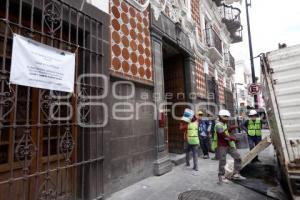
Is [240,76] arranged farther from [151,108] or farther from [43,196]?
[43,196]

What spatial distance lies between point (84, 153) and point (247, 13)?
1288 centimetres

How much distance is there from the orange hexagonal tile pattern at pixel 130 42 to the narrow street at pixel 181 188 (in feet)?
8.16

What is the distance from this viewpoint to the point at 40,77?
10.8 feet

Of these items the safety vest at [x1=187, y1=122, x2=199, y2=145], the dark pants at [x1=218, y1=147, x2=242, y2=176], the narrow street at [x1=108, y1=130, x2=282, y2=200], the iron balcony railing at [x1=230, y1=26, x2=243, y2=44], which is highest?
the iron balcony railing at [x1=230, y1=26, x2=243, y2=44]

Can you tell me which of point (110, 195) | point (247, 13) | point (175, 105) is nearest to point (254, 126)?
point (175, 105)

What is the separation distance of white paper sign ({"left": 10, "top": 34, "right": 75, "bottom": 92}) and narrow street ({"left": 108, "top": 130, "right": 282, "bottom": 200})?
237 cm

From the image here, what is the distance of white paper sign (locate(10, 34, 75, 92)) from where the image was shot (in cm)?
303

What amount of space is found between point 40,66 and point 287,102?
164 inches

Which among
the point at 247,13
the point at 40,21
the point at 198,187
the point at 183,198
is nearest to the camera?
the point at 40,21

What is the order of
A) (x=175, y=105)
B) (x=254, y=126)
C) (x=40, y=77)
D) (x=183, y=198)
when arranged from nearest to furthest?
(x=40, y=77), (x=183, y=198), (x=254, y=126), (x=175, y=105)

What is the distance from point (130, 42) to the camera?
5473mm

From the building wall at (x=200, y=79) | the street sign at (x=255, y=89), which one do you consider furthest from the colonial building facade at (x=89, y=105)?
the street sign at (x=255, y=89)

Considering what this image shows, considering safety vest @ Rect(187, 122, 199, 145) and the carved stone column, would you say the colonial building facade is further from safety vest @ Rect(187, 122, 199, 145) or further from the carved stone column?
safety vest @ Rect(187, 122, 199, 145)

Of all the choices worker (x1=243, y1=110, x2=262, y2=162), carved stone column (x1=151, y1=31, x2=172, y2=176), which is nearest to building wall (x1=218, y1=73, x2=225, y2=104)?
worker (x1=243, y1=110, x2=262, y2=162)
